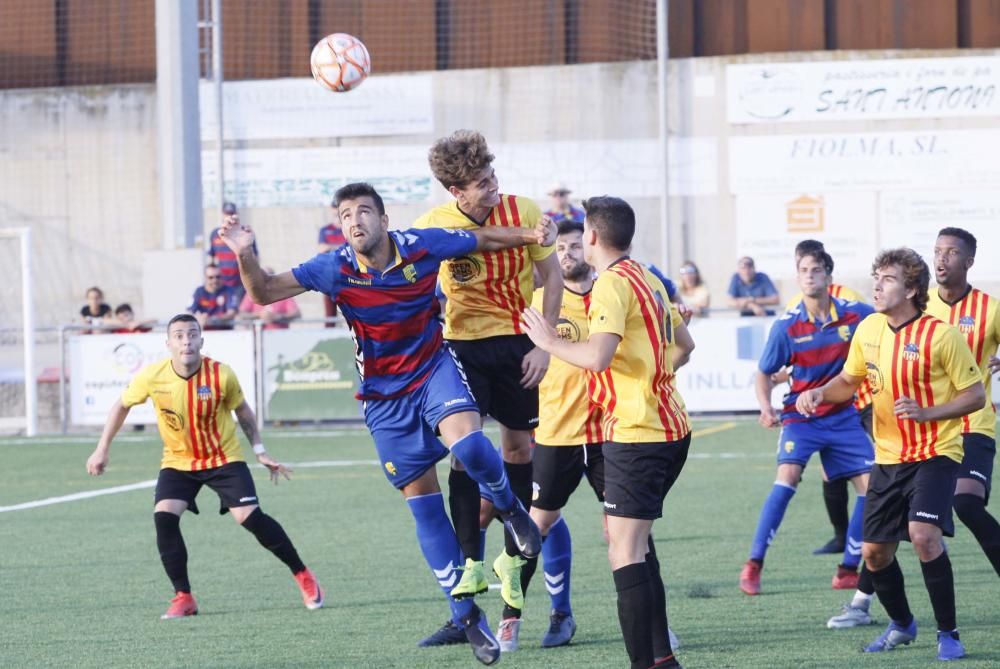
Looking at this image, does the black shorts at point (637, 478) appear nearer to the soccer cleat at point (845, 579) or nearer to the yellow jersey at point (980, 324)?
the yellow jersey at point (980, 324)

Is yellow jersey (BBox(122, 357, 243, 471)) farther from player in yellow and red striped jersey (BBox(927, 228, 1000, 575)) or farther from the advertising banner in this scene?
the advertising banner

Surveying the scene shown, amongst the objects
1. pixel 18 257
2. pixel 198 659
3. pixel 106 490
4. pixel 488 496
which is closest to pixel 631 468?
pixel 488 496

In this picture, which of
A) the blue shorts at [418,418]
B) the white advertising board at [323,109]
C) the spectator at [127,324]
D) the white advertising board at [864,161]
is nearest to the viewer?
the blue shorts at [418,418]

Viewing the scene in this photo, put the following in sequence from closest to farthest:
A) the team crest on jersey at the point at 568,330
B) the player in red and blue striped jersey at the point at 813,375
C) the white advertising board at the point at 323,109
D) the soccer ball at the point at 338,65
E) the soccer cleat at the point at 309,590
Result: the team crest on jersey at the point at 568,330, the soccer cleat at the point at 309,590, the player in red and blue striped jersey at the point at 813,375, the soccer ball at the point at 338,65, the white advertising board at the point at 323,109

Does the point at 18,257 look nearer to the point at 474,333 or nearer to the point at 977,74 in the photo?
the point at 977,74

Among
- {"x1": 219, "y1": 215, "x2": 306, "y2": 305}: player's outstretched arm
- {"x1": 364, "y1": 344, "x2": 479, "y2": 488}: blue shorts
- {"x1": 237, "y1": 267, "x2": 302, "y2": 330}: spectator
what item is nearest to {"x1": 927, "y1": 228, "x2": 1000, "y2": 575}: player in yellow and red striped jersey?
{"x1": 364, "y1": 344, "x2": 479, "y2": 488}: blue shorts

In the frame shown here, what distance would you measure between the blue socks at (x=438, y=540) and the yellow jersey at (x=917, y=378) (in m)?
1.97

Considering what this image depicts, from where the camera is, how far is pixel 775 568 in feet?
28.9

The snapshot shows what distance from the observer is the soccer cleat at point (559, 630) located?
6762 millimetres

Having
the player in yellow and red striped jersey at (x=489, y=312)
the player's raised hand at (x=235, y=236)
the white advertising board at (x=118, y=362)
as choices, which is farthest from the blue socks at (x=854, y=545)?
the white advertising board at (x=118, y=362)

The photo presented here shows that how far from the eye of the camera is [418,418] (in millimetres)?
6375

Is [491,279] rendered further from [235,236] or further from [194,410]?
[194,410]

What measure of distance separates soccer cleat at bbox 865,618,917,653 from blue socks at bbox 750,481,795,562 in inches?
64.2

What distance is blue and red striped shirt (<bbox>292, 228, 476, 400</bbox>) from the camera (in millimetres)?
6203
